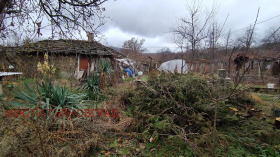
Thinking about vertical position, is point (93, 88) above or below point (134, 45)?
below

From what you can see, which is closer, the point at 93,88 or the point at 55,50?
the point at 55,50

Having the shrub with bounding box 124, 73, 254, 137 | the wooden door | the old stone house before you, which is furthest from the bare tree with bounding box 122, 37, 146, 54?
the shrub with bounding box 124, 73, 254, 137

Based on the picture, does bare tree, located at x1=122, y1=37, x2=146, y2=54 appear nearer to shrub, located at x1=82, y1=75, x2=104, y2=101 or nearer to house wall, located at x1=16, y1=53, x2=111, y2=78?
house wall, located at x1=16, y1=53, x2=111, y2=78

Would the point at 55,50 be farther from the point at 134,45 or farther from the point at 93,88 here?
the point at 134,45

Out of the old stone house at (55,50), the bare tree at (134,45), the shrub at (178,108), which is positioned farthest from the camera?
the bare tree at (134,45)

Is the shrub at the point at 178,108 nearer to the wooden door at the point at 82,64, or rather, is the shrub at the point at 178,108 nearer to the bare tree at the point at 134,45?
the wooden door at the point at 82,64

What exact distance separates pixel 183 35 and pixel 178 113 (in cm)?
730

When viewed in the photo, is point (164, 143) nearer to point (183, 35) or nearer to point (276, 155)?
point (276, 155)

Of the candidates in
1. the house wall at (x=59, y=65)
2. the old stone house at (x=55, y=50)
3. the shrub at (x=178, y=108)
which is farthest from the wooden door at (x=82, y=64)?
the shrub at (x=178, y=108)

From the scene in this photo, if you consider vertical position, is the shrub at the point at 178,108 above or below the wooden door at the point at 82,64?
below

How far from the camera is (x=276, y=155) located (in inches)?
83.8

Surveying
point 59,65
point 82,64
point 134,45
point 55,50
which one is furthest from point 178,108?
point 134,45

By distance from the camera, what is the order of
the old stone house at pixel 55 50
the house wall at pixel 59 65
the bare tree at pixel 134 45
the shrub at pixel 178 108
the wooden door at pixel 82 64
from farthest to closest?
the bare tree at pixel 134 45 → the wooden door at pixel 82 64 → the house wall at pixel 59 65 → the old stone house at pixel 55 50 → the shrub at pixel 178 108

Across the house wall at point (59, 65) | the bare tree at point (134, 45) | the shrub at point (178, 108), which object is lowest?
the shrub at point (178, 108)
